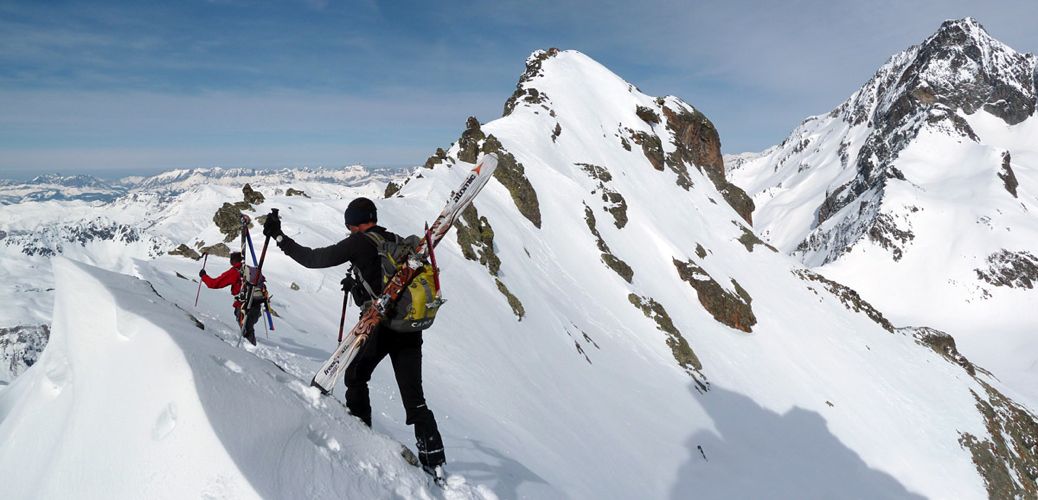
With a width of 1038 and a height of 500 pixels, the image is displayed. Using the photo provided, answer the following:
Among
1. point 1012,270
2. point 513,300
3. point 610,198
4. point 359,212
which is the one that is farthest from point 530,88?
point 1012,270

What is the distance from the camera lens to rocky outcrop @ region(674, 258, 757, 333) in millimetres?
45344

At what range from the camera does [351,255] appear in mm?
5566

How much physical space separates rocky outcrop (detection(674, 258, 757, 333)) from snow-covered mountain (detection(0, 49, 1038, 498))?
26cm

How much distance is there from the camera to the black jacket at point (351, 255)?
17.6 ft

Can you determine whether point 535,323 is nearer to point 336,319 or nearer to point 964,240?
point 336,319

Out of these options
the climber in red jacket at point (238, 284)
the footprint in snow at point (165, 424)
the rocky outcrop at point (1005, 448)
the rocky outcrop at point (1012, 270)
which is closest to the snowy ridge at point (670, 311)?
the rocky outcrop at point (1005, 448)

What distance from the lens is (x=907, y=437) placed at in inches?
1533

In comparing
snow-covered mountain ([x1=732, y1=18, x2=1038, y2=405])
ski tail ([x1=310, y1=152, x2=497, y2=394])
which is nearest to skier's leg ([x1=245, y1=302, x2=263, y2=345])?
ski tail ([x1=310, y1=152, x2=497, y2=394])

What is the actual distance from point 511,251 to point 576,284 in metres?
6.48

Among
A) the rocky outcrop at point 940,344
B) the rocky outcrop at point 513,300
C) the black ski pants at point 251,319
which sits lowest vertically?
the black ski pants at point 251,319

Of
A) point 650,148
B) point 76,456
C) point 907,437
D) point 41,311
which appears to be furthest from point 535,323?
point 41,311

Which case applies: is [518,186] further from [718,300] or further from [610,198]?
[718,300]

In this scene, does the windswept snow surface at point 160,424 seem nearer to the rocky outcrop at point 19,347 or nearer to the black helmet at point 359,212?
the black helmet at point 359,212

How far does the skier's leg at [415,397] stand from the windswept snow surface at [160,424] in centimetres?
26
